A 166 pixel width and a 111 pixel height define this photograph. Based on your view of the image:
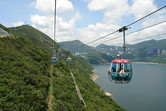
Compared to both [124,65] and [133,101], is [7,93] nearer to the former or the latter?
[124,65]

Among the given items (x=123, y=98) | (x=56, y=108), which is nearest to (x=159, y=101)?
(x=123, y=98)

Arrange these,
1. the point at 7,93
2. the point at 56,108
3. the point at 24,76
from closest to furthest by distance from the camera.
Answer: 1. the point at 7,93
2. the point at 56,108
3. the point at 24,76

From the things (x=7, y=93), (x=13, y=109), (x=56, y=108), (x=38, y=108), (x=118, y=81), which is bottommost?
(x=56, y=108)

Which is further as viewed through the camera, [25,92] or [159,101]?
[159,101]

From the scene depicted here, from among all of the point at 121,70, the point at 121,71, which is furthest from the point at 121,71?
the point at 121,70

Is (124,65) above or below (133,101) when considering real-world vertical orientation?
above

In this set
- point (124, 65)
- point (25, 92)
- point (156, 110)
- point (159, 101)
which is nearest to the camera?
point (124, 65)

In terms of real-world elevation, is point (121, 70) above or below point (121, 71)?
above

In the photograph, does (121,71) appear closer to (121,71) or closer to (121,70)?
(121,71)
